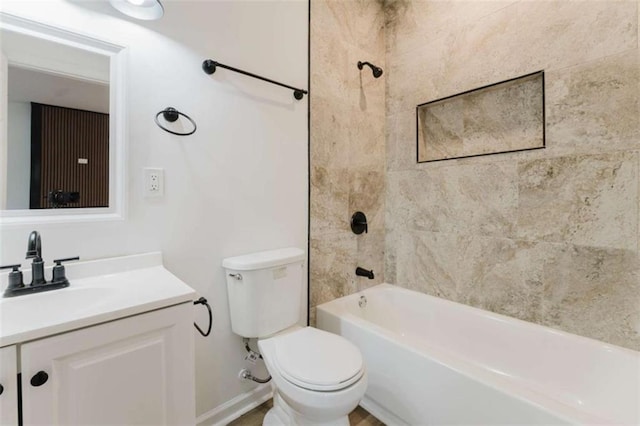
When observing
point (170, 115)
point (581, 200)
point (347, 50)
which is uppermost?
point (347, 50)

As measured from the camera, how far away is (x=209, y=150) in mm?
1504

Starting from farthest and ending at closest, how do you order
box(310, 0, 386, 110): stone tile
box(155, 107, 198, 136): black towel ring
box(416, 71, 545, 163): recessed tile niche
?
1. box(310, 0, 386, 110): stone tile
2. box(416, 71, 545, 163): recessed tile niche
3. box(155, 107, 198, 136): black towel ring

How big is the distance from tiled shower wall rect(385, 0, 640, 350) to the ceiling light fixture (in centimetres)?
168

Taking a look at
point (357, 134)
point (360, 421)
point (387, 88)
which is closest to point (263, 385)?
point (360, 421)

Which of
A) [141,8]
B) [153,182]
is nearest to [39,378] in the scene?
[153,182]

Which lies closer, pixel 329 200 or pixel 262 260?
pixel 262 260

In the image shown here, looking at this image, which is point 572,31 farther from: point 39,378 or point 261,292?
point 39,378

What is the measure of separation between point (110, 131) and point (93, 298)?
0.69m

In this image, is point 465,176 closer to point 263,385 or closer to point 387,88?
point 387,88

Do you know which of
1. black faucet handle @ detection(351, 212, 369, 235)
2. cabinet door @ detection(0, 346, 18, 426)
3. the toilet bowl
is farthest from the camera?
black faucet handle @ detection(351, 212, 369, 235)

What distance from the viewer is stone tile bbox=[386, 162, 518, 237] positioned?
176 centimetres

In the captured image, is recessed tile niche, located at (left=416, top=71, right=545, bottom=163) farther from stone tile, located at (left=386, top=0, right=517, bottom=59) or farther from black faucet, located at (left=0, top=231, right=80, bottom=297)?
black faucet, located at (left=0, top=231, right=80, bottom=297)

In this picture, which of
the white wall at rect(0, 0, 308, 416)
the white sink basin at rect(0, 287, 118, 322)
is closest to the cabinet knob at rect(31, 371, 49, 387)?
the white sink basin at rect(0, 287, 118, 322)

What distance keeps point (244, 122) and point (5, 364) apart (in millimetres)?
1315
